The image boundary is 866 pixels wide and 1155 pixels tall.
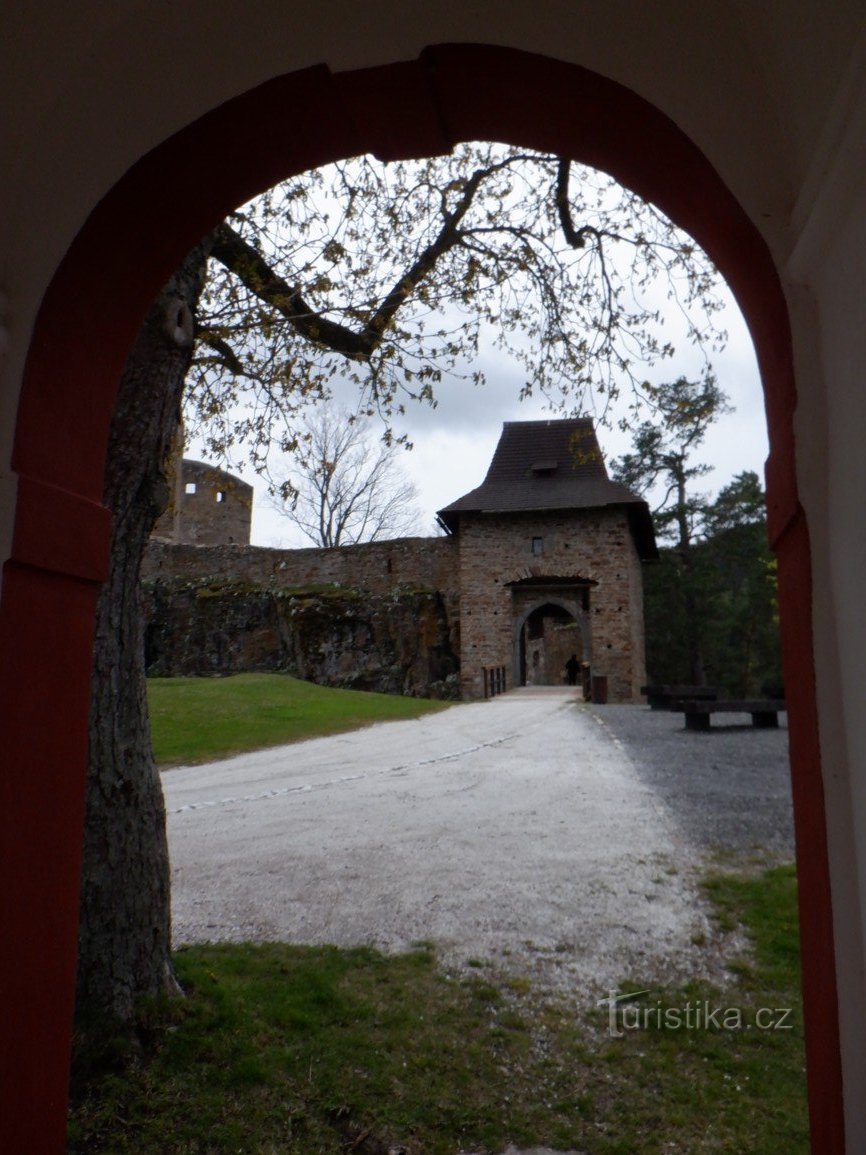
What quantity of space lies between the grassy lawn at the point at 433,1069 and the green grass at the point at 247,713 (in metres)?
6.84

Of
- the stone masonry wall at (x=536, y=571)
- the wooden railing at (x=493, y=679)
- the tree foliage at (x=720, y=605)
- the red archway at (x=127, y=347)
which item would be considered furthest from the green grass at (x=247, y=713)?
the tree foliage at (x=720, y=605)

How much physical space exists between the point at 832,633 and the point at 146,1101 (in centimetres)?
242

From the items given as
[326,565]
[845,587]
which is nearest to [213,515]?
[326,565]

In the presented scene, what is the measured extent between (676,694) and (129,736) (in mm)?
11528

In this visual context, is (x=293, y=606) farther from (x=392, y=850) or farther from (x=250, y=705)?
(x=392, y=850)

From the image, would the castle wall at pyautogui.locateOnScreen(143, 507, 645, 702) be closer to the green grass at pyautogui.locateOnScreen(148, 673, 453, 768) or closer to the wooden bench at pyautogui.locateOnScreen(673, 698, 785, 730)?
→ the green grass at pyautogui.locateOnScreen(148, 673, 453, 768)

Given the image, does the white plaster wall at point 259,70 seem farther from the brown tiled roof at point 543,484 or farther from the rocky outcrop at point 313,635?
the rocky outcrop at point 313,635

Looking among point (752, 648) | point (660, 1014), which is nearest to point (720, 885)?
point (660, 1014)

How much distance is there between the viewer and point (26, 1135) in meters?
1.82

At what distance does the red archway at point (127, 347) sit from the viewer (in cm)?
174

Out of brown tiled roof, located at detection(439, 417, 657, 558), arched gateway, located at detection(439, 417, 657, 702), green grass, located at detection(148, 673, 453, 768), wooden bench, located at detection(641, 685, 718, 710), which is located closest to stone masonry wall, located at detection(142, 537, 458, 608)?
arched gateway, located at detection(439, 417, 657, 702)

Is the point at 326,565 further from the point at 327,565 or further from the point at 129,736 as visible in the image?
the point at 129,736

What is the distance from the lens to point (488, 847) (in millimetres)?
5258

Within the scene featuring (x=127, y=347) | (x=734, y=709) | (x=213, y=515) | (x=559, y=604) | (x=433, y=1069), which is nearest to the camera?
(x=127, y=347)
